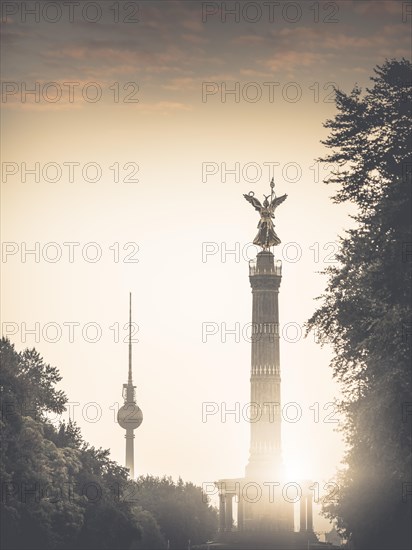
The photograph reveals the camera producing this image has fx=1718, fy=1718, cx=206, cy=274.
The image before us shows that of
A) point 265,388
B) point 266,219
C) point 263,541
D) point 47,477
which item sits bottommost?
point 47,477

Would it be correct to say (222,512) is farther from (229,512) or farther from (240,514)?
(240,514)

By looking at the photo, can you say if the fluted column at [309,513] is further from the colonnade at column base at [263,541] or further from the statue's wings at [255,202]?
the statue's wings at [255,202]

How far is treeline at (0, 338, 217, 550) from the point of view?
284ft

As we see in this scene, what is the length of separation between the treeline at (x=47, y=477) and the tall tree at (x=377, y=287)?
16.5 m

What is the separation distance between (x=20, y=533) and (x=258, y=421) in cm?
5159

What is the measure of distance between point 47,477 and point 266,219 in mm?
56552

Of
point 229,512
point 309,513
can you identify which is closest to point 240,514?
point 229,512

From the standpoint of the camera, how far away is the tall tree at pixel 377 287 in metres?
68.6

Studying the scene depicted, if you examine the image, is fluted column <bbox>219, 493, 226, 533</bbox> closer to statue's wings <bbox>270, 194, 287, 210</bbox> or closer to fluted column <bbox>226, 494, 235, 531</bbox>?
fluted column <bbox>226, 494, 235, 531</bbox>

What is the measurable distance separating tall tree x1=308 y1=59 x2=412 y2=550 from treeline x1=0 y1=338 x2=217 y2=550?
651 inches

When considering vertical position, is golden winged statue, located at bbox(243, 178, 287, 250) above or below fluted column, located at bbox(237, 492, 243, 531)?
above

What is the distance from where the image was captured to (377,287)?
226ft

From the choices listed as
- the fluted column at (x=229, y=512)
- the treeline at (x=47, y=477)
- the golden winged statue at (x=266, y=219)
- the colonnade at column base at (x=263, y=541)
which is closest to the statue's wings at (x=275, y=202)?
the golden winged statue at (x=266, y=219)

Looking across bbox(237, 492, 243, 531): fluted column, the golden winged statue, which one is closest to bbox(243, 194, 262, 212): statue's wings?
the golden winged statue
